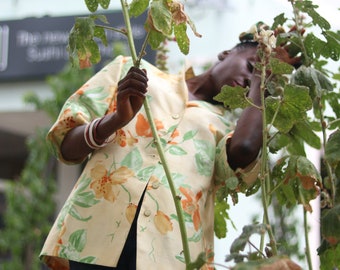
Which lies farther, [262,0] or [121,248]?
[262,0]

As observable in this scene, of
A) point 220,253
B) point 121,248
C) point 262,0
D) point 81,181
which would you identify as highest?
point 262,0

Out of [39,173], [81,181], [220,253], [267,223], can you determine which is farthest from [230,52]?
[220,253]

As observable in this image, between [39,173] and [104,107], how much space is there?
397cm

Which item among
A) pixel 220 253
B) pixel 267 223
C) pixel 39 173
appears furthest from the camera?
pixel 220 253

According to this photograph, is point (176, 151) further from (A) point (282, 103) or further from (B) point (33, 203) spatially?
(B) point (33, 203)

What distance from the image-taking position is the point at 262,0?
6.46m

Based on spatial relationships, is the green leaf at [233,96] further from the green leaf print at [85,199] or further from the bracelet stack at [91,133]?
the green leaf print at [85,199]

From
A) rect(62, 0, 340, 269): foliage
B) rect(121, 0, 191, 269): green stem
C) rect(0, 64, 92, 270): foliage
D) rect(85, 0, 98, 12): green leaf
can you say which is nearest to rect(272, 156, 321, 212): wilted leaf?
rect(62, 0, 340, 269): foliage

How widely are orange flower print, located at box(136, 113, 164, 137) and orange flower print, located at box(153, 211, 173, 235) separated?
0.22 meters

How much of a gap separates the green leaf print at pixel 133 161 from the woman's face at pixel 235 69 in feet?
1.13

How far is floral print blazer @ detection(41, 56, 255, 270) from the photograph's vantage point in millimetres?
1899

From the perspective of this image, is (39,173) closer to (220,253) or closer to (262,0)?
(220,253)

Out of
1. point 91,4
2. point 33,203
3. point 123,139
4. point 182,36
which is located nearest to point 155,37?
point 182,36

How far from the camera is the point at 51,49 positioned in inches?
292
